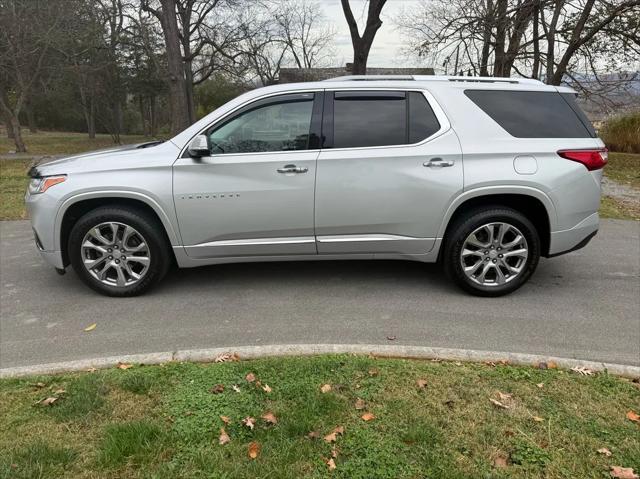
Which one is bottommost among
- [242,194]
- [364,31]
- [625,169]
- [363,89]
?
[625,169]

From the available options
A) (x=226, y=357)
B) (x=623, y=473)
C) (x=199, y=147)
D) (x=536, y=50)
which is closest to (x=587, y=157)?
(x=623, y=473)

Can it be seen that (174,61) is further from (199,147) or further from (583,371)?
(583,371)

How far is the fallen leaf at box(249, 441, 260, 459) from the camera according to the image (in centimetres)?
246

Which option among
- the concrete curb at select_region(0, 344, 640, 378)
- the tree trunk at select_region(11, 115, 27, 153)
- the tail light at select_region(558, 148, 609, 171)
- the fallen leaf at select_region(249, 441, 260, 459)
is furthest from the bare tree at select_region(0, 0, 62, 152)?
the fallen leaf at select_region(249, 441, 260, 459)

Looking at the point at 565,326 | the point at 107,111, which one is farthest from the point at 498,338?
the point at 107,111

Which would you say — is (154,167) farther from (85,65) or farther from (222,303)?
(85,65)

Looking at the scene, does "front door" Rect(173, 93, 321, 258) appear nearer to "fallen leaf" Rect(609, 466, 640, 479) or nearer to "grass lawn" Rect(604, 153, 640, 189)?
"fallen leaf" Rect(609, 466, 640, 479)

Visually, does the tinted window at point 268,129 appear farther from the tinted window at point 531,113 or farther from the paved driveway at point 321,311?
the tinted window at point 531,113

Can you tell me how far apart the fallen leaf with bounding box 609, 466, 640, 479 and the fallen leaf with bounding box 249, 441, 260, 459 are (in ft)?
5.44

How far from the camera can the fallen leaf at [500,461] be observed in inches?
94.7

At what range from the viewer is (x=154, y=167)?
14.2 ft

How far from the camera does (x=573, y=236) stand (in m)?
4.54

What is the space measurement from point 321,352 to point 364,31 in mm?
14969

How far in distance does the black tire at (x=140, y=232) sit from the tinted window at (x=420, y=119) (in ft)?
7.76
